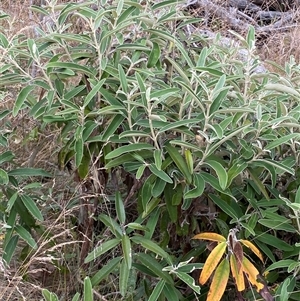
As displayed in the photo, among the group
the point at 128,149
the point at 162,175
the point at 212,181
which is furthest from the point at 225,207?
the point at 128,149

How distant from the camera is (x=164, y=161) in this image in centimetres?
141

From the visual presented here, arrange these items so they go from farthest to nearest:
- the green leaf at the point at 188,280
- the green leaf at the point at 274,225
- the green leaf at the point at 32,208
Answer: the green leaf at the point at 32,208 → the green leaf at the point at 274,225 → the green leaf at the point at 188,280

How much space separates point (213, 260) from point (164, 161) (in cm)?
30

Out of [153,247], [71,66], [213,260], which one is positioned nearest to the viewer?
[213,260]

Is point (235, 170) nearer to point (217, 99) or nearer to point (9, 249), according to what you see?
point (217, 99)

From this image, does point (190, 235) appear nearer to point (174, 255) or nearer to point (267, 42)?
point (174, 255)

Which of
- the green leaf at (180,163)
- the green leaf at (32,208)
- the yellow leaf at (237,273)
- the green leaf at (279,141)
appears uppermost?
the green leaf at (279,141)

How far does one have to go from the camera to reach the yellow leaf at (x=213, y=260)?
1.29m

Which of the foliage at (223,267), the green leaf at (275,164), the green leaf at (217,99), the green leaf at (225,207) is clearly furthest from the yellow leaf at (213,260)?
the green leaf at (217,99)

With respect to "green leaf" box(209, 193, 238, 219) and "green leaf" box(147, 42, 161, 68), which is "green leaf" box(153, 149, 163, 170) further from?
"green leaf" box(147, 42, 161, 68)

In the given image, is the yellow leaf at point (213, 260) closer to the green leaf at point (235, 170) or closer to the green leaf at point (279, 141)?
the green leaf at point (235, 170)

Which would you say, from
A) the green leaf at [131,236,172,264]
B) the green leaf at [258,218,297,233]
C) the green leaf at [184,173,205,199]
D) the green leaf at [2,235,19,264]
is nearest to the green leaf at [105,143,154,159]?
the green leaf at [184,173,205,199]

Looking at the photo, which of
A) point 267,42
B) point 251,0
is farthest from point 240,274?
point 251,0

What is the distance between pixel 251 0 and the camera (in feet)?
17.0
